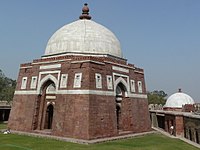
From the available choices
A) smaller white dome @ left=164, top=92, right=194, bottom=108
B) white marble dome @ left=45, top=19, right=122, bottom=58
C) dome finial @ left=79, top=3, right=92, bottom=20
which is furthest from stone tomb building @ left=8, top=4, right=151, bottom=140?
smaller white dome @ left=164, top=92, right=194, bottom=108

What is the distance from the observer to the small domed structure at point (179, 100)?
105 ft

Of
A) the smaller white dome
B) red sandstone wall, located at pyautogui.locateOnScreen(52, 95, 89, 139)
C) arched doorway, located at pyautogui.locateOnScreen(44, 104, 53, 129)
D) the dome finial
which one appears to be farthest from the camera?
the smaller white dome

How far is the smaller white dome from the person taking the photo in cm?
3212

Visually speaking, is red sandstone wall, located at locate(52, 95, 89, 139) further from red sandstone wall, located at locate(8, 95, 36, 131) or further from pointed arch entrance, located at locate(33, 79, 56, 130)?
red sandstone wall, located at locate(8, 95, 36, 131)

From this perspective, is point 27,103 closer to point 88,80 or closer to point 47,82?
point 47,82

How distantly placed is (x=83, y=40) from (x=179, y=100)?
19067 mm

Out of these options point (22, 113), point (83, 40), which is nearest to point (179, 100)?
point (83, 40)

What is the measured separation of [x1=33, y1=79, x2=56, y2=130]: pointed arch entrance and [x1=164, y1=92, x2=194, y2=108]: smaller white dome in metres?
19.9

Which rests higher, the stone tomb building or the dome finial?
the dome finial

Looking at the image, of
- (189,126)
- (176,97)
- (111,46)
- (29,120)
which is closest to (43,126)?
(29,120)

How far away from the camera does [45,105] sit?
1966 cm

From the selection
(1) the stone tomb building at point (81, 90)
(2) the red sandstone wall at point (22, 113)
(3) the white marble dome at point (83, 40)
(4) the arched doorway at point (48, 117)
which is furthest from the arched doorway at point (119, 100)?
(2) the red sandstone wall at point (22, 113)

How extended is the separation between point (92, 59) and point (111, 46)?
5035 millimetres

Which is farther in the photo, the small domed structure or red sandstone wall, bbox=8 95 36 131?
the small domed structure
